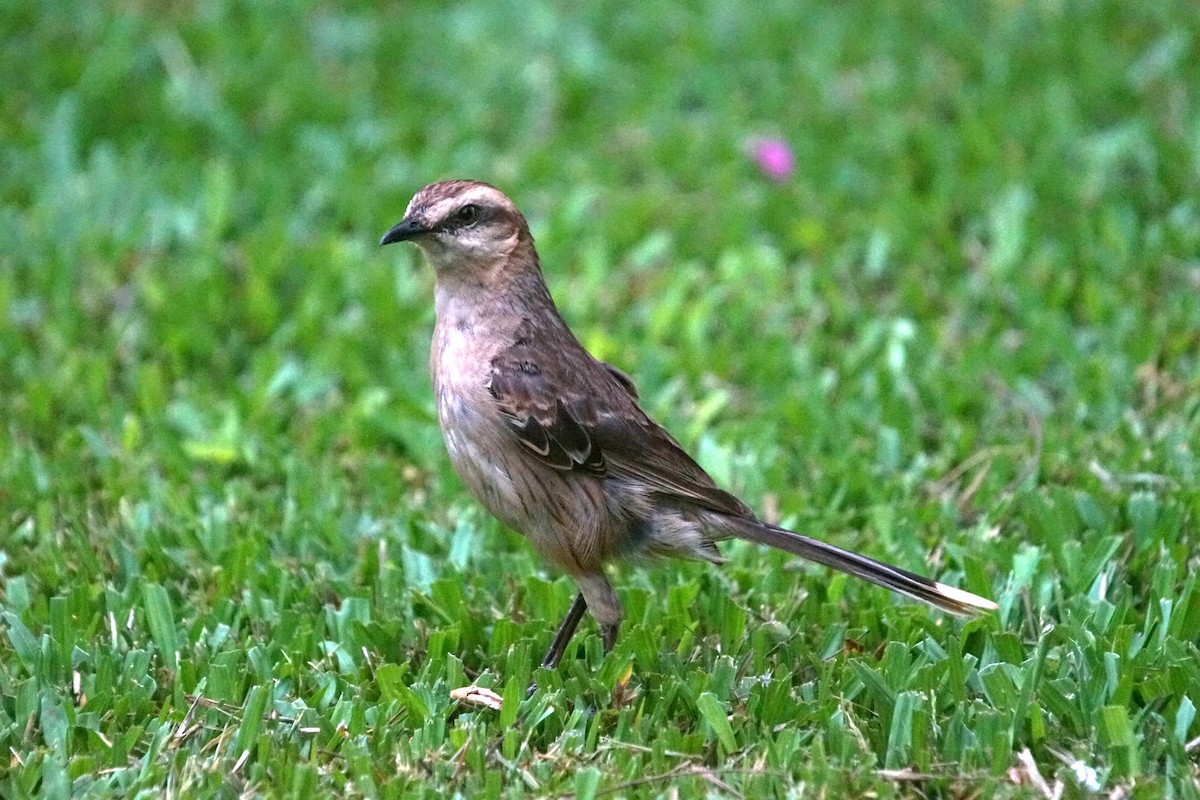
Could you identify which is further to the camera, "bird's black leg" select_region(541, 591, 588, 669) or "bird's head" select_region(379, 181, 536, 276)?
"bird's head" select_region(379, 181, 536, 276)

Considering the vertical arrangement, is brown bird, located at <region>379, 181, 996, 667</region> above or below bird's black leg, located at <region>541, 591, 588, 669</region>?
above

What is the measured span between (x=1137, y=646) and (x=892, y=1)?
254 inches

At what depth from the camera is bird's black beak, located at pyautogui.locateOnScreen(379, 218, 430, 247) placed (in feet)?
17.0

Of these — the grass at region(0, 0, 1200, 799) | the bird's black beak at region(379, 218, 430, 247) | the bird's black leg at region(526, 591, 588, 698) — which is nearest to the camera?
the grass at region(0, 0, 1200, 799)

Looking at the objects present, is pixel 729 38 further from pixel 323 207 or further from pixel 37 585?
pixel 37 585

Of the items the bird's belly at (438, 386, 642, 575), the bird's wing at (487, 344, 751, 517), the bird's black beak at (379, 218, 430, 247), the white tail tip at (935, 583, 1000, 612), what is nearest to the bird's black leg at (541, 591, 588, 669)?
the bird's belly at (438, 386, 642, 575)

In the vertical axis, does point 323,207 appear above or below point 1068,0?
below

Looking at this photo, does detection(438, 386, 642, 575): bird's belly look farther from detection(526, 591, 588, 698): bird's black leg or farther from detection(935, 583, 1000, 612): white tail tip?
detection(935, 583, 1000, 612): white tail tip

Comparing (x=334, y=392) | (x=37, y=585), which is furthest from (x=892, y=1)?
(x=37, y=585)

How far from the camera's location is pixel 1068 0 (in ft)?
33.1

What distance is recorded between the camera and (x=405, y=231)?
5.21 meters

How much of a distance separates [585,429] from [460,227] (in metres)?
0.83

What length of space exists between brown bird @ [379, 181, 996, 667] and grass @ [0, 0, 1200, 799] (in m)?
0.29

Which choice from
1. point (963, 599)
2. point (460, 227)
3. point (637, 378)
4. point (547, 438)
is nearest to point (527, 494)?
point (547, 438)
